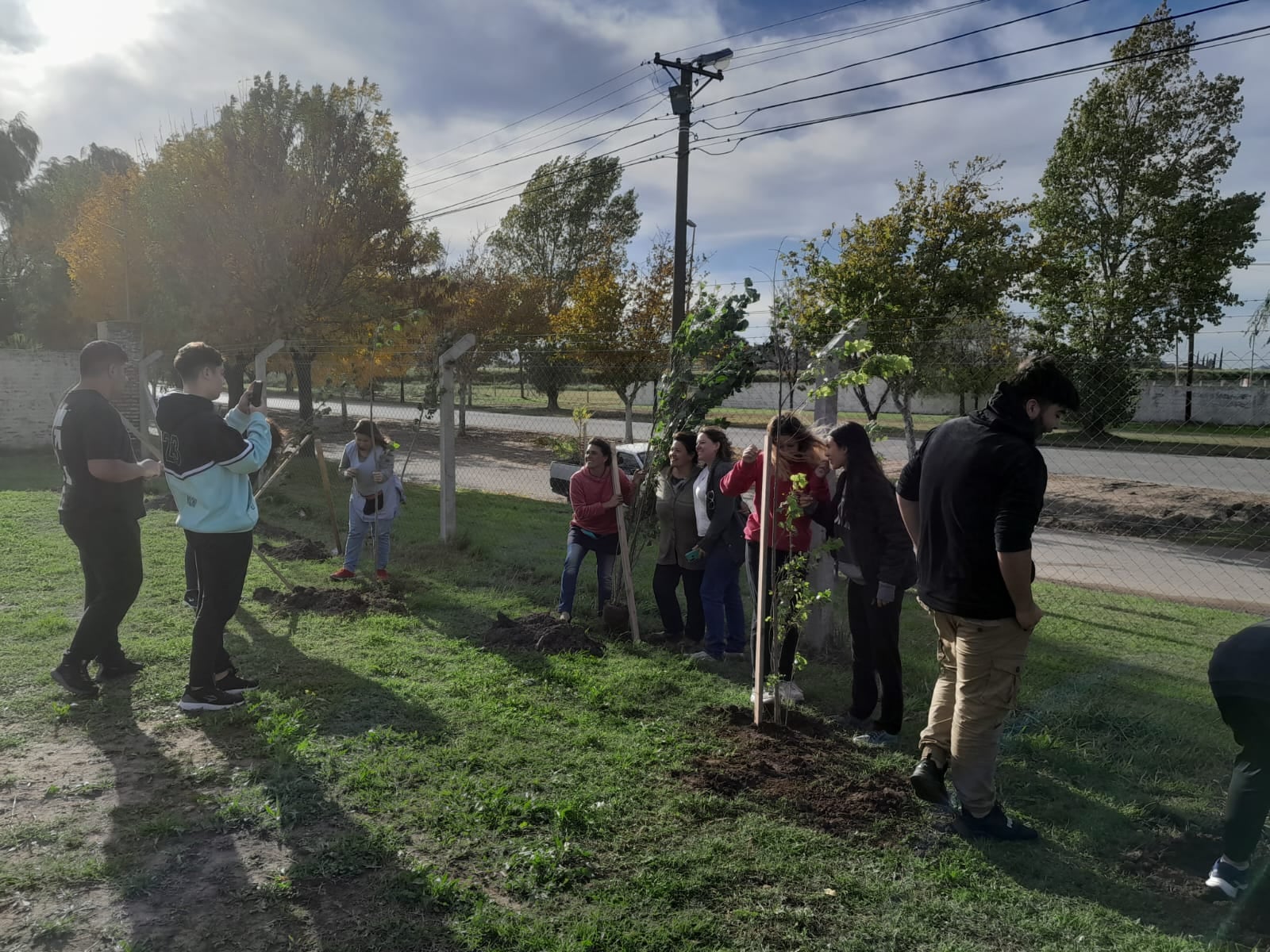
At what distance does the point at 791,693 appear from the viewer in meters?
5.13

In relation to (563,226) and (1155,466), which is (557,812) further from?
(563,226)

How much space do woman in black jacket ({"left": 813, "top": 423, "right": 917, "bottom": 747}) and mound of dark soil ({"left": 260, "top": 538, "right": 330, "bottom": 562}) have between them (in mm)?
6216

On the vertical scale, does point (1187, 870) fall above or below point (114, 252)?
below

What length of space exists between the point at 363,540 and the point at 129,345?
9168 millimetres

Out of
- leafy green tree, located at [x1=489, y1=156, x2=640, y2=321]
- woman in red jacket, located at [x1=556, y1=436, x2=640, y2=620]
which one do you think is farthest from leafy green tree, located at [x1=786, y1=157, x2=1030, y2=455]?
leafy green tree, located at [x1=489, y1=156, x2=640, y2=321]

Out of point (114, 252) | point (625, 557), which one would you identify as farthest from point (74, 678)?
point (114, 252)

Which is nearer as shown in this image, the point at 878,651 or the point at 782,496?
the point at 878,651

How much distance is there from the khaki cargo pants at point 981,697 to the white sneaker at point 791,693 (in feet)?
5.12

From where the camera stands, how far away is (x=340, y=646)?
595 centimetres

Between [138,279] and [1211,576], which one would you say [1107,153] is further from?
[138,279]

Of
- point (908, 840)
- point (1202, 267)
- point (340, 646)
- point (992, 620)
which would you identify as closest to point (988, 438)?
point (992, 620)

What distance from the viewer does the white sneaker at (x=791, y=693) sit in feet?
16.7

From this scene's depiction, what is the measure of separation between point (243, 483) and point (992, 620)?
399 centimetres

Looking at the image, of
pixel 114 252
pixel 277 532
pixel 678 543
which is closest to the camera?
pixel 678 543
